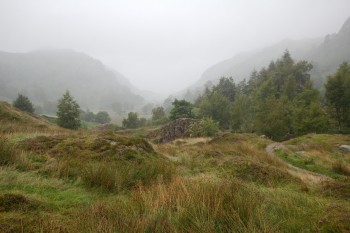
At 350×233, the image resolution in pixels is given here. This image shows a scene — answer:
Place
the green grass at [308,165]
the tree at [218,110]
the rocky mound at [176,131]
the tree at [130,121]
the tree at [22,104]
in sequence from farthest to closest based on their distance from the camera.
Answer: the tree at [130,121] → the tree at [22,104] → the tree at [218,110] → the rocky mound at [176,131] → the green grass at [308,165]

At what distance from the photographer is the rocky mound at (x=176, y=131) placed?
42781 millimetres

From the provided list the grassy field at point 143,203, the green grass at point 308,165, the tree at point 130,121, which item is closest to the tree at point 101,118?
the tree at point 130,121

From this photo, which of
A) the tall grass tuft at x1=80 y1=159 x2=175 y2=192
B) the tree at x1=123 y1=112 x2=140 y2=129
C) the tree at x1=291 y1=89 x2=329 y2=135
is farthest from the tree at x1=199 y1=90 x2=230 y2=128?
the tall grass tuft at x1=80 y1=159 x2=175 y2=192

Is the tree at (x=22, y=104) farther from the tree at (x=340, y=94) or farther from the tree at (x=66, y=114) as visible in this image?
the tree at (x=340, y=94)

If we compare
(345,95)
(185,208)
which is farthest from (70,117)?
(345,95)

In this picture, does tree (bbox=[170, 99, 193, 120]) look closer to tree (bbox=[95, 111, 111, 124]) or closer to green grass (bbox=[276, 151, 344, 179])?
green grass (bbox=[276, 151, 344, 179])

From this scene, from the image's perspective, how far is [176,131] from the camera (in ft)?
147

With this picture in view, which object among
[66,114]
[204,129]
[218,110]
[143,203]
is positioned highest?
[66,114]

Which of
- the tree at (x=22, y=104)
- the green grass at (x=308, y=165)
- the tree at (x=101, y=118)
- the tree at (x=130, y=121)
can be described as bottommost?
the green grass at (x=308, y=165)

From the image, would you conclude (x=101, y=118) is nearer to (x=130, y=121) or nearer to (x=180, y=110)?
(x=130, y=121)

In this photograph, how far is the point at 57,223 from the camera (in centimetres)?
285

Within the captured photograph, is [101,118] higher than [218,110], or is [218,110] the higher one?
[101,118]

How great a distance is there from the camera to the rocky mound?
140 ft

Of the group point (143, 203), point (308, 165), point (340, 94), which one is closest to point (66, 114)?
point (308, 165)
